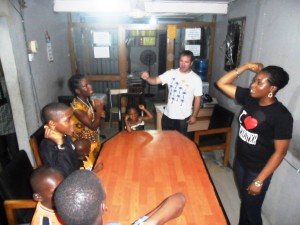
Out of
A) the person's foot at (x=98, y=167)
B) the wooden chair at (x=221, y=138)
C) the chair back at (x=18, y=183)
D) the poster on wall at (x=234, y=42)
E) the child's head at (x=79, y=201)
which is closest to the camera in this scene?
the child's head at (x=79, y=201)

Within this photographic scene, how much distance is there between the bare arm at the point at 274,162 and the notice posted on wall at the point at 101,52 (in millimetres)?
3730

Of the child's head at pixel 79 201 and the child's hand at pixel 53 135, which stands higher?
the child's head at pixel 79 201

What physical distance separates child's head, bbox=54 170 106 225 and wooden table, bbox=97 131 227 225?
0.61m

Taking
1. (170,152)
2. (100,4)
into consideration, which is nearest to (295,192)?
(170,152)

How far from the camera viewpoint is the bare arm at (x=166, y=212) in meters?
1.20

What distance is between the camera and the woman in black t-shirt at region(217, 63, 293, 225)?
1668 millimetres

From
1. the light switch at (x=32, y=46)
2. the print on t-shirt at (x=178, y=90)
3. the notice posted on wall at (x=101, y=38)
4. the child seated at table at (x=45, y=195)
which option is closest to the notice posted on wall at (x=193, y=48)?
the notice posted on wall at (x=101, y=38)

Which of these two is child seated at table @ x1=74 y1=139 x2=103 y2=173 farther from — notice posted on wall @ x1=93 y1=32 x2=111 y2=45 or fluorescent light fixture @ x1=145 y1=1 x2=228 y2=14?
notice posted on wall @ x1=93 y1=32 x2=111 y2=45

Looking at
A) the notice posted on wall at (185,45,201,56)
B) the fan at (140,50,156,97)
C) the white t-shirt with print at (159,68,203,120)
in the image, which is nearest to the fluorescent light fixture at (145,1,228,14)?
the white t-shirt with print at (159,68,203,120)

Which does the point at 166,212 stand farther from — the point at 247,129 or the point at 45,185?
the point at 247,129

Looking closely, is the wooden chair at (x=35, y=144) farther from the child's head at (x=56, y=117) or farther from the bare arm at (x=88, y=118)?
the child's head at (x=56, y=117)

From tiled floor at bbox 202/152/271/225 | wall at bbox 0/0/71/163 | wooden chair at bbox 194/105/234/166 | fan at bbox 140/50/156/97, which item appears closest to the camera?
wall at bbox 0/0/71/163

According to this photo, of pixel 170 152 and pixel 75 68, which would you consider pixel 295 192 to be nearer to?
pixel 170 152

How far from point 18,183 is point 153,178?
1.15 metres
